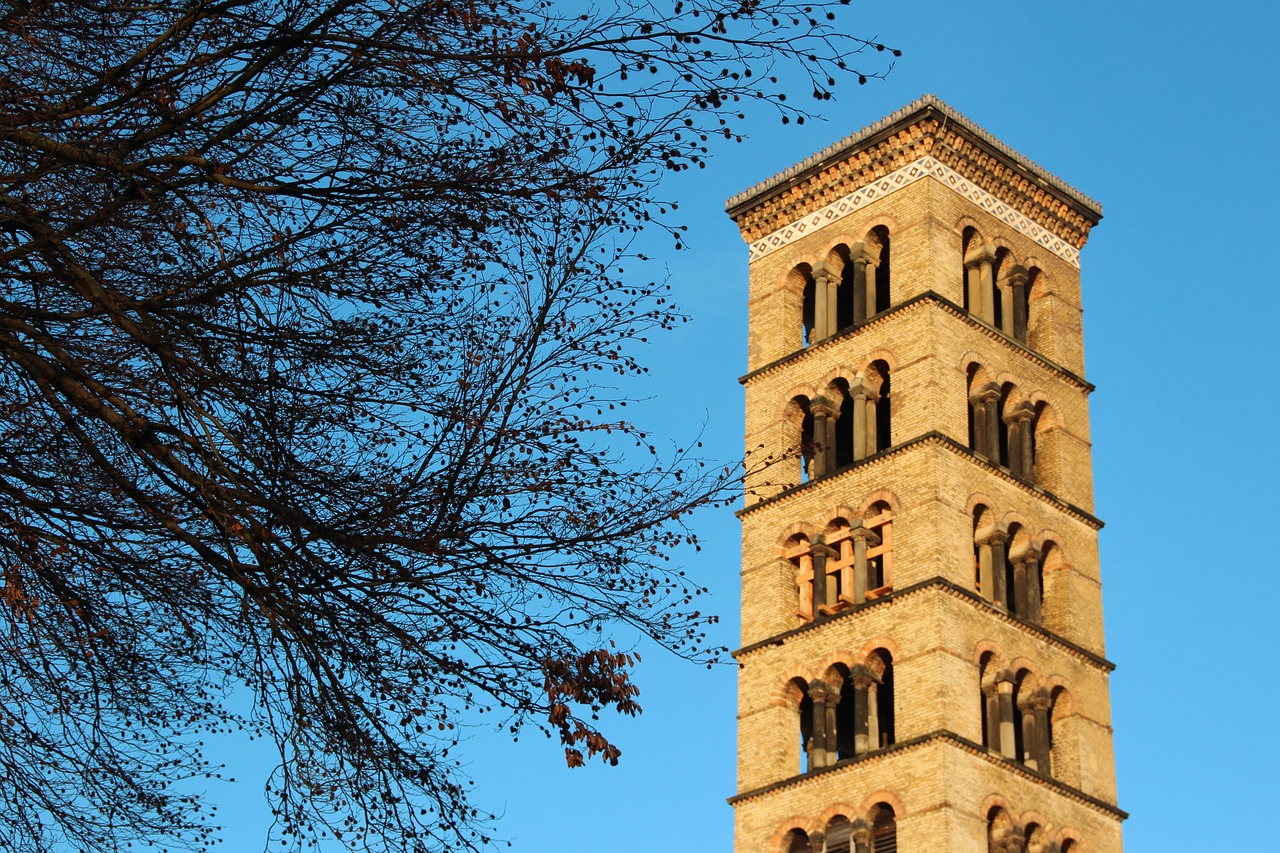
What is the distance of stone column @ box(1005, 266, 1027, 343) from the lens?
1668 inches

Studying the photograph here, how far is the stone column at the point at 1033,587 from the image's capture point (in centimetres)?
3884

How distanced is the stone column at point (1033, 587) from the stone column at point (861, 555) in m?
3.19

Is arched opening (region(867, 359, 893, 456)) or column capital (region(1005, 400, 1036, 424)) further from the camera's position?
column capital (region(1005, 400, 1036, 424))

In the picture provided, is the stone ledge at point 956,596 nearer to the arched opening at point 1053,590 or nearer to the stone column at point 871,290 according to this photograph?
the arched opening at point 1053,590

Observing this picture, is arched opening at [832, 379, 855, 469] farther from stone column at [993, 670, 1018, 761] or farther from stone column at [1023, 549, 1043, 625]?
stone column at [993, 670, 1018, 761]

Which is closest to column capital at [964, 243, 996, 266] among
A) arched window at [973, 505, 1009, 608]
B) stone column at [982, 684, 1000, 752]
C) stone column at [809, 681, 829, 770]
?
arched window at [973, 505, 1009, 608]

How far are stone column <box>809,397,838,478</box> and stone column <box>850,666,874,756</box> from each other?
4.76 meters

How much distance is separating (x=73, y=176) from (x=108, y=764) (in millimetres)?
4214

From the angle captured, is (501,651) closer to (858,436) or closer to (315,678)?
(315,678)

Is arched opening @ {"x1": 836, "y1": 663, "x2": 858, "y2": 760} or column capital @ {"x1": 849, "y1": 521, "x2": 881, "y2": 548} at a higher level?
column capital @ {"x1": 849, "y1": 521, "x2": 881, "y2": 548}

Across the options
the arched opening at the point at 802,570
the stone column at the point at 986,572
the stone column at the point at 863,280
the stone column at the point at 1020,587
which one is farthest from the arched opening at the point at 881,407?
the stone column at the point at 1020,587

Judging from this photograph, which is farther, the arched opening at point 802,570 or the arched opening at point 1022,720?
the arched opening at point 802,570

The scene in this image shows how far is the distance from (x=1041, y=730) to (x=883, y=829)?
4.13 m

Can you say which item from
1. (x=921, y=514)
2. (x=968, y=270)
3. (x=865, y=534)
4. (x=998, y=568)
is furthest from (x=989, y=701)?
(x=968, y=270)
